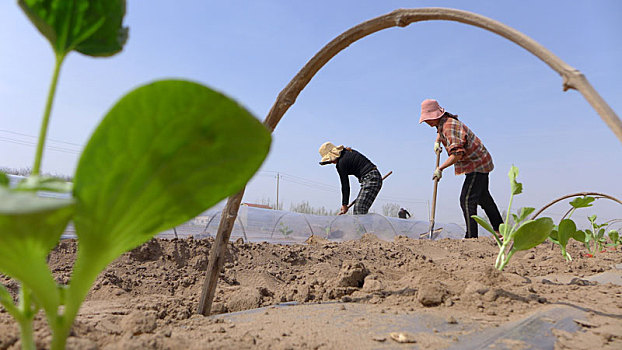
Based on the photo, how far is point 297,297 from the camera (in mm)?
1752

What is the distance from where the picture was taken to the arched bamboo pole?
0.75m

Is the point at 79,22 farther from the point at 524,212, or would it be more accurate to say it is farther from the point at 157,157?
the point at 524,212

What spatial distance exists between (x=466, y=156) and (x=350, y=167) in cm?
244

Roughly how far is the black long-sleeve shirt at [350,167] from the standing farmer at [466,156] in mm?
2066

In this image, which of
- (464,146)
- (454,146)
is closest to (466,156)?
(464,146)

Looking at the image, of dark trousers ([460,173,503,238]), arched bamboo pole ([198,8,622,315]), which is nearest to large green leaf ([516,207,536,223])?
arched bamboo pole ([198,8,622,315])

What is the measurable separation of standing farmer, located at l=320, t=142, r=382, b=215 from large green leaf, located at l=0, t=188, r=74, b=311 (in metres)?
5.93

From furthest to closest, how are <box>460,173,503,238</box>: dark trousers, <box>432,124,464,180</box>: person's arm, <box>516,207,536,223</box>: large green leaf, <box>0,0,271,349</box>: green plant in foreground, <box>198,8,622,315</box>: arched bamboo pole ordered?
1. <box>460,173,503,238</box>: dark trousers
2. <box>432,124,464,180</box>: person's arm
3. <box>516,207,536,223</box>: large green leaf
4. <box>198,8,622,315</box>: arched bamboo pole
5. <box>0,0,271,349</box>: green plant in foreground

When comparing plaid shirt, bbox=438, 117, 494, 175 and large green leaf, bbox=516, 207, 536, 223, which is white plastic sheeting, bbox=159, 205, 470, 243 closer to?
plaid shirt, bbox=438, 117, 494, 175

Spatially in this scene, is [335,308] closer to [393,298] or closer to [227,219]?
[393,298]

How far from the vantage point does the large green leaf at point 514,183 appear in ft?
6.86

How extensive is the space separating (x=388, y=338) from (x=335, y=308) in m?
0.45

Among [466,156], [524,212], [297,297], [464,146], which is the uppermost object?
[464,146]

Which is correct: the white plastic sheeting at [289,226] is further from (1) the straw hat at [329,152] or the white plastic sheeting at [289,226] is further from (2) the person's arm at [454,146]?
(2) the person's arm at [454,146]
